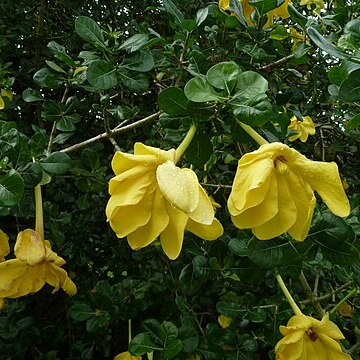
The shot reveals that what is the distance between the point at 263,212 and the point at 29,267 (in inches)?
23.5

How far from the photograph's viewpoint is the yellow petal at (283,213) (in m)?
0.82

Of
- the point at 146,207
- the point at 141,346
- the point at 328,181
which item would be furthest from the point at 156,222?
the point at 141,346

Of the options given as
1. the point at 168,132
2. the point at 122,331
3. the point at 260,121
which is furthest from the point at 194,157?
the point at 122,331

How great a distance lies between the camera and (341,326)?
2.02 m

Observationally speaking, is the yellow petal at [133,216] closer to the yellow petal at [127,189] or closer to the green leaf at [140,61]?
the yellow petal at [127,189]

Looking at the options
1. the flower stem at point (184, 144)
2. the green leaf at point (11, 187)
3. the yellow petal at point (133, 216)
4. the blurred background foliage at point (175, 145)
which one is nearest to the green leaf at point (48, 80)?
the blurred background foliage at point (175, 145)

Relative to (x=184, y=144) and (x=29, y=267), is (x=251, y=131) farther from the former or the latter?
(x=29, y=267)

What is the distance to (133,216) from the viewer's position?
826 millimetres

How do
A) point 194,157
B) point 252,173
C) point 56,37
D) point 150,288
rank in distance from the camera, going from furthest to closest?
→ point 56,37 < point 150,288 < point 194,157 < point 252,173

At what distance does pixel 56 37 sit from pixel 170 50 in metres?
1.30

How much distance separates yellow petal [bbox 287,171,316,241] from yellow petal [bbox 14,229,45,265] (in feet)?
1.85

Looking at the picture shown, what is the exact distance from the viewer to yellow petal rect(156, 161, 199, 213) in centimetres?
73

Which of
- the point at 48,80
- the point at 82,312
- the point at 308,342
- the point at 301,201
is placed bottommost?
the point at 82,312

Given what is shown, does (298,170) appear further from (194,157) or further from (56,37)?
(56,37)
